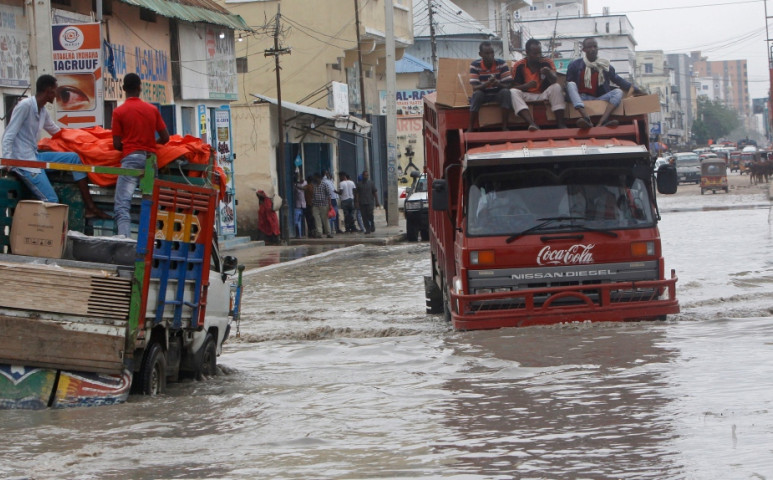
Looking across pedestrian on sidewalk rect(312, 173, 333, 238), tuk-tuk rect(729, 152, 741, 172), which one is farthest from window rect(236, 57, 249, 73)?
tuk-tuk rect(729, 152, 741, 172)

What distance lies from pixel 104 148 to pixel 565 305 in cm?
480

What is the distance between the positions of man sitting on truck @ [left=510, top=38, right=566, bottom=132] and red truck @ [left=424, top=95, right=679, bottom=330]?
0.36 m

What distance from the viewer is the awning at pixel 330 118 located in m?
34.1

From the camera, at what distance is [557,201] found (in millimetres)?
12320

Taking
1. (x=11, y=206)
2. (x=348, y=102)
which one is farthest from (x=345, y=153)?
(x=11, y=206)

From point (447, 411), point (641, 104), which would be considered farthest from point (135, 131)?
point (641, 104)

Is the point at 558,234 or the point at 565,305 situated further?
the point at 565,305

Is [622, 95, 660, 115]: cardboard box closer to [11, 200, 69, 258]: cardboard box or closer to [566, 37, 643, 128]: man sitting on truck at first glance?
[566, 37, 643, 128]: man sitting on truck

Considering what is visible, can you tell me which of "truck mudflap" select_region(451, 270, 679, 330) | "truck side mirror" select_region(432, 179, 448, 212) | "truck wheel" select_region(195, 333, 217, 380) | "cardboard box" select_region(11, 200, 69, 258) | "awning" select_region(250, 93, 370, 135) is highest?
"awning" select_region(250, 93, 370, 135)

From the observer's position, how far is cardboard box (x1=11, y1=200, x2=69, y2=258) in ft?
29.8

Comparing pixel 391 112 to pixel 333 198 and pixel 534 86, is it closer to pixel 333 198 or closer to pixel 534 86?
pixel 333 198

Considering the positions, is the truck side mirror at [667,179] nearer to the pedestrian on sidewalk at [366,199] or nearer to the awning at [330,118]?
the awning at [330,118]

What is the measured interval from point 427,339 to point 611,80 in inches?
137

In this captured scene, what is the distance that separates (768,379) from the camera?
30.3ft
